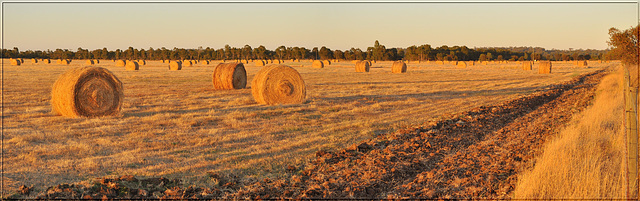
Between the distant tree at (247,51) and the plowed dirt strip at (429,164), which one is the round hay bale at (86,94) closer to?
the plowed dirt strip at (429,164)

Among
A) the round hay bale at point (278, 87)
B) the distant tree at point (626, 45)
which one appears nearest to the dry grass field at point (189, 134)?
the round hay bale at point (278, 87)

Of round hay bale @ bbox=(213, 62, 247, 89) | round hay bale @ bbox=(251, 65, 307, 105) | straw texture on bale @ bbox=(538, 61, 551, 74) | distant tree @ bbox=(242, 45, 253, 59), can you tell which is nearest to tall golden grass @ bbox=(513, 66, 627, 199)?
round hay bale @ bbox=(251, 65, 307, 105)

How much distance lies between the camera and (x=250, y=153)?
29.4ft

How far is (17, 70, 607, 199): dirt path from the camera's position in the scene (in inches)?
249

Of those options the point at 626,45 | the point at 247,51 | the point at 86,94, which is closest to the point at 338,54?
the point at 247,51

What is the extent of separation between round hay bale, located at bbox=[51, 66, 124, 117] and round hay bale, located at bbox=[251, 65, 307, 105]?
5002 millimetres

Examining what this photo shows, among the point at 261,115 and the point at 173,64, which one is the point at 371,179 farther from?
the point at 173,64

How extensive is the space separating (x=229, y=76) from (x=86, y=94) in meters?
10.2

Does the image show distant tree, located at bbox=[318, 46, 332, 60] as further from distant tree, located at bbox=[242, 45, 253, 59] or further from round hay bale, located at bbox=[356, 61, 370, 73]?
round hay bale, located at bbox=[356, 61, 370, 73]

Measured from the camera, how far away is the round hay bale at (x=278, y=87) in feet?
59.1

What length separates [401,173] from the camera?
289 inches

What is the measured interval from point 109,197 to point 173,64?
4686 centimetres

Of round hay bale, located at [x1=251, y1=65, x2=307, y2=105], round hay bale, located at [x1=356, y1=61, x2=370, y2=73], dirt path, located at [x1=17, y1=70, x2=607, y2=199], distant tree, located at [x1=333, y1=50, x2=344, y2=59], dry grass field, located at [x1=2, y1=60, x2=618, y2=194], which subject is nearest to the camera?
dirt path, located at [x1=17, y1=70, x2=607, y2=199]

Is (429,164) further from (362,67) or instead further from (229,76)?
(362,67)
